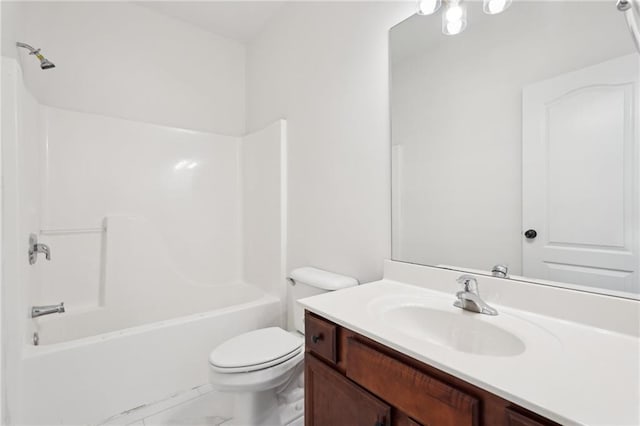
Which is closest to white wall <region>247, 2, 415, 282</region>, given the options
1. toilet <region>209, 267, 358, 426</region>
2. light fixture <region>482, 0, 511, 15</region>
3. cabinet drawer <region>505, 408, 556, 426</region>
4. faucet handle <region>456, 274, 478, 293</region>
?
toilet <region>209, 267, 358, 426</region>

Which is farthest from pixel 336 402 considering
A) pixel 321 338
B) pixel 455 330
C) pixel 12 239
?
pixel 12 239

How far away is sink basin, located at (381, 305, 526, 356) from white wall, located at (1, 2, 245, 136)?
2.22 metres

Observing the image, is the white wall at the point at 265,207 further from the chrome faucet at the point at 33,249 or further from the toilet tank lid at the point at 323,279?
the chrome faucet at the point at 33,249

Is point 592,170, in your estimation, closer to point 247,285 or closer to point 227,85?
point 247,285

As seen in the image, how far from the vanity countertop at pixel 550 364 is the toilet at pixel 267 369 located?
50 cm

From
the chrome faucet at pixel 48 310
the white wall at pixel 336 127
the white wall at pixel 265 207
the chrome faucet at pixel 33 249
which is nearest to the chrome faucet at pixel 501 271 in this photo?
the white wall at pixel 336 127

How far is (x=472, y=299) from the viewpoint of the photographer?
977mm

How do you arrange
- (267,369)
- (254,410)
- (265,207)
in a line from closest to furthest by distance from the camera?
1. (267,369)
2. (254,410)
3. (265,207)

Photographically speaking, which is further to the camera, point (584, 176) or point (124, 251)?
point (124, 251)

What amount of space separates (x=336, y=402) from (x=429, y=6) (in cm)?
152

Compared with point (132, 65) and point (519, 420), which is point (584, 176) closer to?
point (519, 420)

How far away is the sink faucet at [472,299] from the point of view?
37.9 inches

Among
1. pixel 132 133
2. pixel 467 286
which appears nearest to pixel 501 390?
pixel 467 286

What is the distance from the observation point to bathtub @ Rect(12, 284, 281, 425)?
4.44 ft
